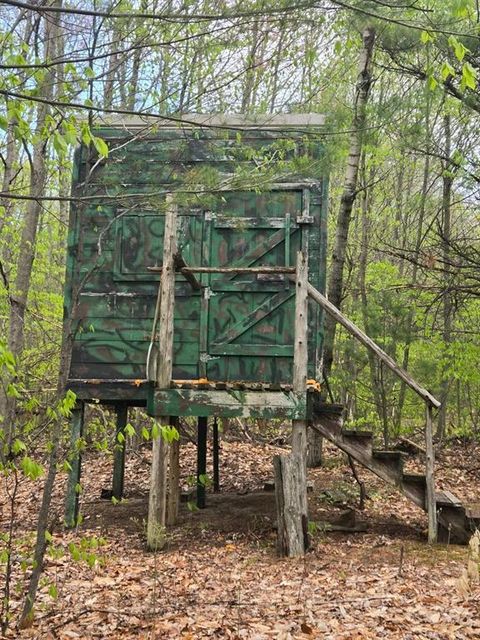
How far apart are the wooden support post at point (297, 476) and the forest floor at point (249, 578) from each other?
0.23 metres

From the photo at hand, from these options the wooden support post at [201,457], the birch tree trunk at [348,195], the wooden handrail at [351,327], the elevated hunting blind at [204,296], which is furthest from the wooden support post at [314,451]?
the wooden handrail at [351,327]

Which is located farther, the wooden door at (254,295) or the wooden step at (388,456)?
the wooden door at (254,295)

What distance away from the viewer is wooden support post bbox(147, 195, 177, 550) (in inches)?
319

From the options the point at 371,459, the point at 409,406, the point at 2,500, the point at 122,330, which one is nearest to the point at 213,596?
the point at 371,459

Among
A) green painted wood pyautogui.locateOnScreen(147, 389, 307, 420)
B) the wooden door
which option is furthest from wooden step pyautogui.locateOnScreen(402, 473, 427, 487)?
the wooden door

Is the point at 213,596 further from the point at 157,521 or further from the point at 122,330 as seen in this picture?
the point at 122,330

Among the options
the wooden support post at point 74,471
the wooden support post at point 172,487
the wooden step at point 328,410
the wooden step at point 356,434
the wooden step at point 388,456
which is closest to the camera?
the wooden step at point 388,456

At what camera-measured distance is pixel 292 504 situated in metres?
7.70

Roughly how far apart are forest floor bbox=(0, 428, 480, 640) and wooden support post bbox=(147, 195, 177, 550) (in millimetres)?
411

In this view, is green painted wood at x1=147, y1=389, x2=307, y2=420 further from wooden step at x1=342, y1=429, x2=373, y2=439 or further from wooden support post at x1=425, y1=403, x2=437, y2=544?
wooden support post at x1=425, y1=403, x2=437, y2=544

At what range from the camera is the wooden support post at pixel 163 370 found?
8.11m

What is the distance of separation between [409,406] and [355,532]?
840cm

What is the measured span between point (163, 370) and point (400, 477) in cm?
335

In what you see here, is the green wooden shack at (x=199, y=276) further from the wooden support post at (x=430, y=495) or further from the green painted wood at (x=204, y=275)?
the wooden support post at (x=430, y=495)
